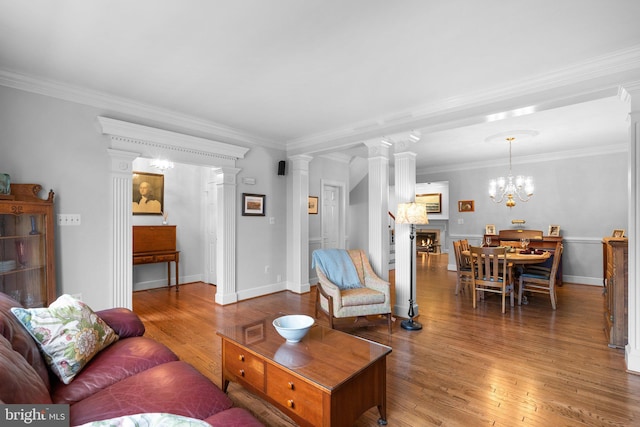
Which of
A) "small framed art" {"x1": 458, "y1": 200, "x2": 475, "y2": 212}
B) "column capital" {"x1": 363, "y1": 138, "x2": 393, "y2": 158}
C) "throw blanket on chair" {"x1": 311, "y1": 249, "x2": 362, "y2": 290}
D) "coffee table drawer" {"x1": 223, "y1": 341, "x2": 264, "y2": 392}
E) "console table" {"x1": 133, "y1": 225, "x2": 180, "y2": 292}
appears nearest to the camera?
"coffee table drawer" {"x1": 223, "y1": 341, "x2": 264, "y2": 392}

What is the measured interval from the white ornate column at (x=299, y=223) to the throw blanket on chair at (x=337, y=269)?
4.88 ft

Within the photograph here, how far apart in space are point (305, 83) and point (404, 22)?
1223 millimetres

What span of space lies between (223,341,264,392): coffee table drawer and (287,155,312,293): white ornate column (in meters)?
3.13

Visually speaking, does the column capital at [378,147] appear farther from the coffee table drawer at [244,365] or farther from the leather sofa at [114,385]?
the leather sofa at [114,385]

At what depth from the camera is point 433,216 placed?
35.5 ft

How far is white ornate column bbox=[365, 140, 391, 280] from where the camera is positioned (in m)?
4.14

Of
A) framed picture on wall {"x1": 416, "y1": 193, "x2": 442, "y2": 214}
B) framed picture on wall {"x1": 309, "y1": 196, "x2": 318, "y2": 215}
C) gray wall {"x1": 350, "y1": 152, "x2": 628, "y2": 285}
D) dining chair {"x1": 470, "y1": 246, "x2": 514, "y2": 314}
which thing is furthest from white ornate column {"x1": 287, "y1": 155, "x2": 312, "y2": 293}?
framed picture on wall {"x1": 416, "y1": 193, "x2": 442, "y2": 214}

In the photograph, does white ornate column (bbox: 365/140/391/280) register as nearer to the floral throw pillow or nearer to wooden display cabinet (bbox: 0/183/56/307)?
the floral throw pillow

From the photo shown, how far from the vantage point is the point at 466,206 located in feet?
23.9

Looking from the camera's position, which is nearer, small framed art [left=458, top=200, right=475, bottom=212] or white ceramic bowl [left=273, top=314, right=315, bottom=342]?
white ceramic bowl [left=273, top=314, right=315, bottom=342]

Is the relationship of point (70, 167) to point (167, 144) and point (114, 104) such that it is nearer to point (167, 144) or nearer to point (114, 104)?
point (114, 104)

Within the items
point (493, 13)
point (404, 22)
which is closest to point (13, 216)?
point (404, 22)

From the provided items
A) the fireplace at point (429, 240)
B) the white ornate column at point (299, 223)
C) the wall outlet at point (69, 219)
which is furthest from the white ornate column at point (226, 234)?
the fireplace at point (429, 240)

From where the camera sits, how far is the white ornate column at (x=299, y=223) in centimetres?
531
